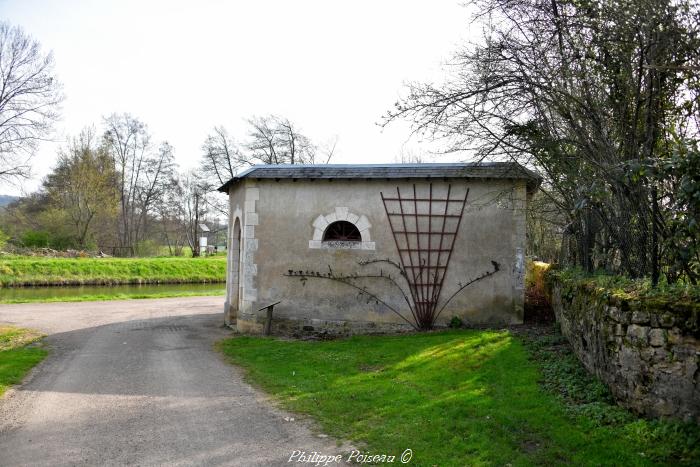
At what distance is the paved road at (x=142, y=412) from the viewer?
4.93 meters

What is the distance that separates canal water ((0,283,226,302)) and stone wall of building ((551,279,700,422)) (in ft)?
68.8

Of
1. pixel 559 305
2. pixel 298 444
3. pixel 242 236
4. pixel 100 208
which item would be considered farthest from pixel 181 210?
pixel 298 444

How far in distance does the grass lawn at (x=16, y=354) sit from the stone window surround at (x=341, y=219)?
5.98 metres

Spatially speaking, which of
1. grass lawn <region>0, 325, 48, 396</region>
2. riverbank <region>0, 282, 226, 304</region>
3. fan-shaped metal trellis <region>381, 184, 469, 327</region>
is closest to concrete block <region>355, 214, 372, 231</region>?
fan-shaped metal trellis <region>381, 184, 469, 327</region>

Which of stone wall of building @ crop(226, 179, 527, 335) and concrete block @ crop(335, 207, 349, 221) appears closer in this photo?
stone wall of building @ crop(226, 179, 527, 335)

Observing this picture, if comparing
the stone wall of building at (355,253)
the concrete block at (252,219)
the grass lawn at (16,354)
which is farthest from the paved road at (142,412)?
the concrete block at (252,219)

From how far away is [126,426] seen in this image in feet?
18.8

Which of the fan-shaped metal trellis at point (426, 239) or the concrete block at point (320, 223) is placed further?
the concrete block at point (320, 223)

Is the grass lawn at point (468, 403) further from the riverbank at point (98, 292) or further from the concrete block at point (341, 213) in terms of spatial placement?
the riverbank at point (98, 292)

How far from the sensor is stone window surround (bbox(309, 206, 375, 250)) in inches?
474

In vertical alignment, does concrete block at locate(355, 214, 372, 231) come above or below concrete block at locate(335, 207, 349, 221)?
below

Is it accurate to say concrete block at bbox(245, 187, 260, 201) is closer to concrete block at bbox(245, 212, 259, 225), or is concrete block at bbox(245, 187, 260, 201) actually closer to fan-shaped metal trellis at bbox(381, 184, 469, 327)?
concrete block at bbox(245, 212, 259, 225)

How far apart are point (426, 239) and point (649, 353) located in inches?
282

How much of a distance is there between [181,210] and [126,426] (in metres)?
37.1
